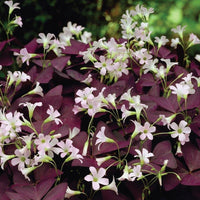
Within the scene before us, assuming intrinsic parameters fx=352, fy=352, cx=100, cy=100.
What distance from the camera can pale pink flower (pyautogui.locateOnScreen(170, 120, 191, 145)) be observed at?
96cm

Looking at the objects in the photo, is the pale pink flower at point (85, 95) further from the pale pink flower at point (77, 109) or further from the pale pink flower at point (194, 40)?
the pale pink flower at point (194, 40)

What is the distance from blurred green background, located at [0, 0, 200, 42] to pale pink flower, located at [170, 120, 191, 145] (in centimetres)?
203

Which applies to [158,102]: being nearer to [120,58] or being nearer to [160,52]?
[120,58]

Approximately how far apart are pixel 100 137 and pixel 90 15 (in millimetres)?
2422

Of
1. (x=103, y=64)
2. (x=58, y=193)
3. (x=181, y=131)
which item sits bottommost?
(x=58, y=193)

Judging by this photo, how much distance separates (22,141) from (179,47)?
776 millimetres

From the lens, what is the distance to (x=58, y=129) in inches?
40.1

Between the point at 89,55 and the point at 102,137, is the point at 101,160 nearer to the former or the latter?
the point at 102,137

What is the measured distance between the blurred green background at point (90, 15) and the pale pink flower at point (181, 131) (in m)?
2.03

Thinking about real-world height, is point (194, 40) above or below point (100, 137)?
above

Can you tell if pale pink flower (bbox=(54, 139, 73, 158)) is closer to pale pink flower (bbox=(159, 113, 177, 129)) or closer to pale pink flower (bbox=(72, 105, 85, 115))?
pale pink flower (bbox=(72, 105, 85, 115))

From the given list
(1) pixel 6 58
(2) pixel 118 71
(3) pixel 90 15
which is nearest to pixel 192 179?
(2) pixel 118 71

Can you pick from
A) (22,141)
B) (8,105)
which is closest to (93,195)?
(22,141)

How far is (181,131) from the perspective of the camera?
98cm
